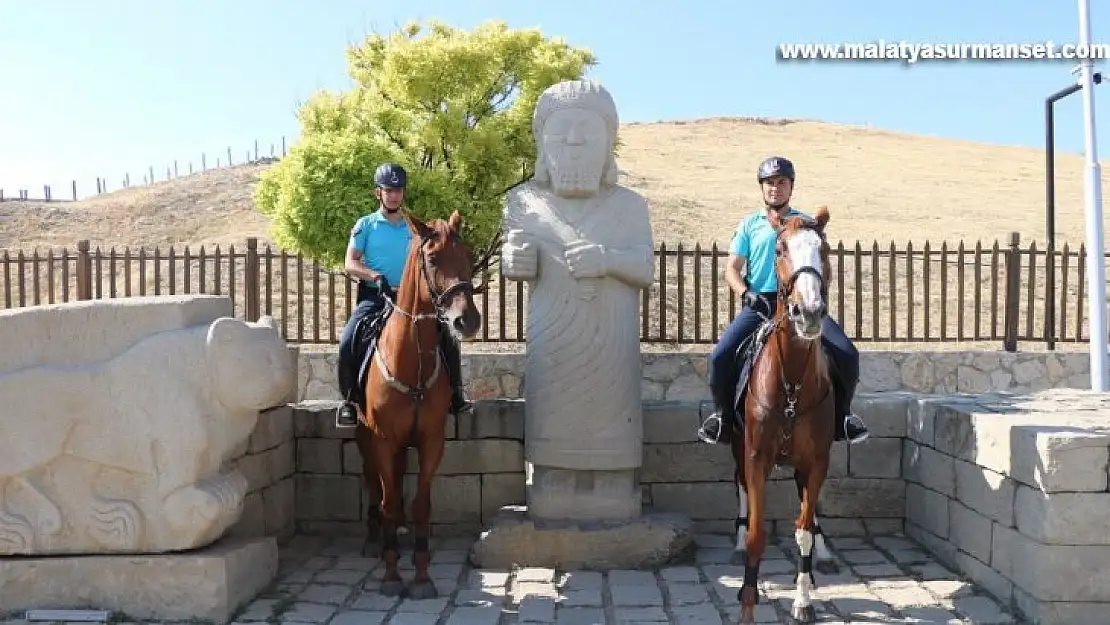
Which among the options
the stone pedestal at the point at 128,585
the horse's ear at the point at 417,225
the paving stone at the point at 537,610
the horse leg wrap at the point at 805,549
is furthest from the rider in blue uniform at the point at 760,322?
the stone pedestal at the point at 128,585

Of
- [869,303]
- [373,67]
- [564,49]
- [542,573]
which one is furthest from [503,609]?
[869,303]

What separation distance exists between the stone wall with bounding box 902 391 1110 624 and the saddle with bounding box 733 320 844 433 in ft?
2.97

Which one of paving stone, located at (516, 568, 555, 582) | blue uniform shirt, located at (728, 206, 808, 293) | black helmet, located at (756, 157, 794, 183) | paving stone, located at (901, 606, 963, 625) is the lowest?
paving stone, located at (516, 568, 555, 582)

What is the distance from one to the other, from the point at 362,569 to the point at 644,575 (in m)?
1.70

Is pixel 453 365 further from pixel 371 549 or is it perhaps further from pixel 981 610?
pixel 981 610

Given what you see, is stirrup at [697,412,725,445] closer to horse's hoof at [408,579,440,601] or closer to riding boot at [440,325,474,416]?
riding boot at [440,325,474,416]

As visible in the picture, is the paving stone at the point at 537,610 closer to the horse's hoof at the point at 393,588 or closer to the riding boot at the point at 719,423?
the horse's hoof at the point at 393,588

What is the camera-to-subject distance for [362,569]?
17.7 ft

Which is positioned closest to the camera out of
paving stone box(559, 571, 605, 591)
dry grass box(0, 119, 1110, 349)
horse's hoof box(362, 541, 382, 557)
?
paving stone box(559, 571, 605, 591)

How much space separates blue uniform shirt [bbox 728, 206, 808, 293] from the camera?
4.71m

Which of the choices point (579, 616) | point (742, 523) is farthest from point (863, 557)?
point (579, 616)

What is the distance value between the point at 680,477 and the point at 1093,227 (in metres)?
5.57

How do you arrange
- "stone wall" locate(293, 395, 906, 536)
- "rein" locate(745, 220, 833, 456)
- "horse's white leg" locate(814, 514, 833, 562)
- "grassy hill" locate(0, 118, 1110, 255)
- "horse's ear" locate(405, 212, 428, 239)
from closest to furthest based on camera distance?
"rein" locate(745, 220, 833, 456) → "horse's ear" locate(405, 212, 428, 239) → "horse's white leg" locate(814, 514, 833, 562) → "stone wall" locate(293, 395, 906, 536) → "grassy hill" locate(0, 118, 1110, 255)

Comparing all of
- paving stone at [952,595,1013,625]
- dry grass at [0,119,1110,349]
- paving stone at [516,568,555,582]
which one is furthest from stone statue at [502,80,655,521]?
dry grass at [0,119,1110,349]
